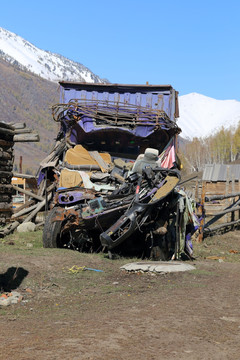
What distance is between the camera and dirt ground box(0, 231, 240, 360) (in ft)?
14.0

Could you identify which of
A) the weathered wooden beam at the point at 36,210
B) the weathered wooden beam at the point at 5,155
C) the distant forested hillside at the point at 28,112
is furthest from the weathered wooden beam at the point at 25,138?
the distant forested hillside at the point at 28,112

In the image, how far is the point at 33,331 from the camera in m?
4.86

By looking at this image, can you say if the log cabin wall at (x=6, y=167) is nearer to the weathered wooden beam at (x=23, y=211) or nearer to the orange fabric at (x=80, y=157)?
the orange fabric at (x=80, y=157)

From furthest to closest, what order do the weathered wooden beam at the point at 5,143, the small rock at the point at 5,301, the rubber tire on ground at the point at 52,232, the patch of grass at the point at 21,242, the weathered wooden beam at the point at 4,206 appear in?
the weathered wooden beam at the point at 4,206 < the weathered wooden beam at the point at 5,143 < the patch of grass at the point at 21,242 < the rubber tire on ground at the point at 52,232 < the small rock at the point at 5,301

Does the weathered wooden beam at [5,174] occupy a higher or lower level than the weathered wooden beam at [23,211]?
higher

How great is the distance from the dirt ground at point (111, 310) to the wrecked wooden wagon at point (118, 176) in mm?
740

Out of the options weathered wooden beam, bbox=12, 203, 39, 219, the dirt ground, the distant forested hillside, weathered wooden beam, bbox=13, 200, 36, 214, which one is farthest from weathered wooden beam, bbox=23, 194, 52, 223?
the distant forested hillside

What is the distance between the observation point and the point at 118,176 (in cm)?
1206

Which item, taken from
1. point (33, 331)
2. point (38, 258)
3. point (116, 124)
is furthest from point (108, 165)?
point (33, 331)

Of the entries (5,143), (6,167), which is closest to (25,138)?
(5,143)

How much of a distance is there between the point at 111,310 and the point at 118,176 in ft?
21.0

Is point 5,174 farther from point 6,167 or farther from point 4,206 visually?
point 4,206

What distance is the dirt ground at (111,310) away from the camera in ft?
14.0

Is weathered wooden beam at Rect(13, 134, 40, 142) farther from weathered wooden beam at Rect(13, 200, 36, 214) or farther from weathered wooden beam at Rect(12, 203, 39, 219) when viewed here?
weathered wooden beam at Rect(13, 200, 36, 214)
